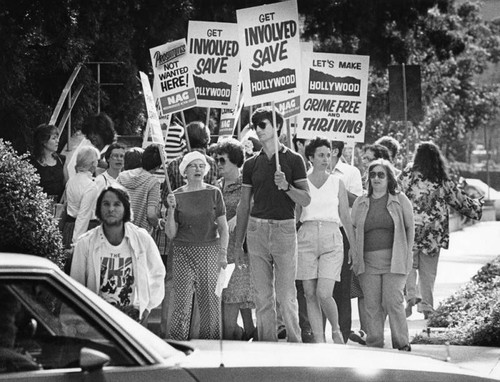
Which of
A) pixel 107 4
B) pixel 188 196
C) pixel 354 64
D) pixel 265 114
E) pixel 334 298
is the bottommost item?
pixel 334 298

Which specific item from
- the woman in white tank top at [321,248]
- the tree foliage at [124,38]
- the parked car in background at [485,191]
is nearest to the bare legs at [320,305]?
the woman in white tank top at [321,248]

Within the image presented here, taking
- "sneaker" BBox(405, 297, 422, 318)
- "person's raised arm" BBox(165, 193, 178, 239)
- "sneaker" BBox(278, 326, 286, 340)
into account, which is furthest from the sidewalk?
"person's raised arm" BBox(165, 193, 178, 239)

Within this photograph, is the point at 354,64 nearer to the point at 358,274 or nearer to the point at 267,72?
the point at 267,72

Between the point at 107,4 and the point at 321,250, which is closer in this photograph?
the point at 321,250

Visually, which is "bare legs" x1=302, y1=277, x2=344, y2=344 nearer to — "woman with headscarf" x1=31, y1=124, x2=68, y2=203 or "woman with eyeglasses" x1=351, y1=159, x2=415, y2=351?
"woman with eyeglasses" x1=351, y1=159, x2=415, y2=351

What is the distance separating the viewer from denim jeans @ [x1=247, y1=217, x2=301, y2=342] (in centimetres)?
1045

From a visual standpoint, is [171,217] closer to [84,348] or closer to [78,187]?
[78,187]

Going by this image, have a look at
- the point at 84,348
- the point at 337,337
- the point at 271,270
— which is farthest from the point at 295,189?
the point at 84,348

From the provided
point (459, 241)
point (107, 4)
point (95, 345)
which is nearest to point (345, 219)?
point (95, 345)

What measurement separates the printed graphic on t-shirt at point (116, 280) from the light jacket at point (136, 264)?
40 mm

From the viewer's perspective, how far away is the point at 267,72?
12.2 metres

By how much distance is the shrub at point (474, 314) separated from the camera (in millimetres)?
11812

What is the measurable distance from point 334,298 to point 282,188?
1887 millimetres

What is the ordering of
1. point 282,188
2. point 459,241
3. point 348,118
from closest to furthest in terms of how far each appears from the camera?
point 282,188 < point 348,118 < point 459,241
